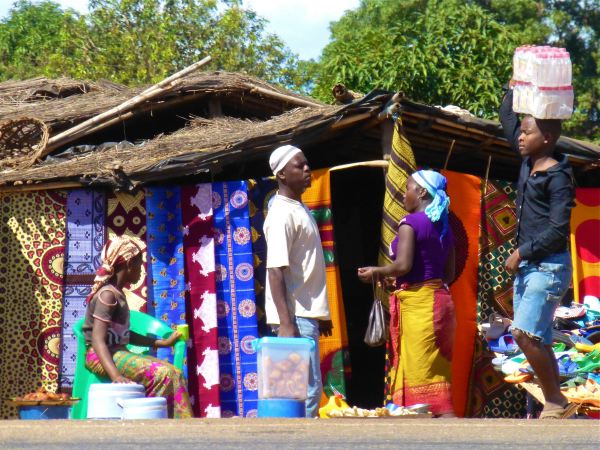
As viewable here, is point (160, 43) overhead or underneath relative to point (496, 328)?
overhead

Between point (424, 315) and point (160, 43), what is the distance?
696 inches

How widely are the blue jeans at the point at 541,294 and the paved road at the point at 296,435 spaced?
74cm

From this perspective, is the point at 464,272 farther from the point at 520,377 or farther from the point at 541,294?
the point at 541,294

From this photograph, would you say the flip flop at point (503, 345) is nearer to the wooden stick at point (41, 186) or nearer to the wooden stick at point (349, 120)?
the wooden stick at point (349, 120)

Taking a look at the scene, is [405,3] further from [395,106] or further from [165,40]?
[395,106]

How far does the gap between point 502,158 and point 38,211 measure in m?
4.10

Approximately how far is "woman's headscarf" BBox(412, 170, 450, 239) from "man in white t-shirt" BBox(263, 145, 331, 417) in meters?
1.04

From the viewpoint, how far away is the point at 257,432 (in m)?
5.00

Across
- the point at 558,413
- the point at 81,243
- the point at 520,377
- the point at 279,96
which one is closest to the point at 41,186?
the point at 81,243

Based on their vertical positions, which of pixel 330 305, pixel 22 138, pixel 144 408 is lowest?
pixel 144 408

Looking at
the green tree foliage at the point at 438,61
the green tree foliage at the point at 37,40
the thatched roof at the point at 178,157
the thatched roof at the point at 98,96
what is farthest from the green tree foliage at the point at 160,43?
the thatched roof at the point at 178,157

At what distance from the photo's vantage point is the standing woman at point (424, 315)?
7.37 m

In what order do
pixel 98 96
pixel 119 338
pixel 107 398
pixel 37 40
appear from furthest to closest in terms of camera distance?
pixel 37 40 < pixel 98 96 < pixel 119 338 < pixel 107 398

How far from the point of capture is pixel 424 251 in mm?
7391
